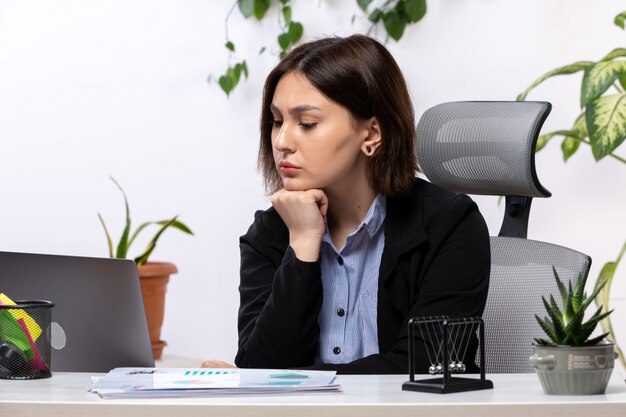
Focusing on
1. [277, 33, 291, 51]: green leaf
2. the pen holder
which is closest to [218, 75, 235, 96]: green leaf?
[277, 33, 291, 51]: green leaf

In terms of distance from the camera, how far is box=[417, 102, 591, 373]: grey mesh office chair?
5.85 ft

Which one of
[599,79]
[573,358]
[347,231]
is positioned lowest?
[573,358]

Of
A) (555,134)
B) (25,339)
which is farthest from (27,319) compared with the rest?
(555,134)

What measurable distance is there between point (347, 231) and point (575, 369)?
0.80 metres

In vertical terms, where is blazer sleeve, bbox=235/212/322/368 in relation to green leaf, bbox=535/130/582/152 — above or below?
below

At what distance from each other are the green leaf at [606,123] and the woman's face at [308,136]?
101 cm

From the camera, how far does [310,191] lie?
66.4 inches

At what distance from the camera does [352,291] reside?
1717mm

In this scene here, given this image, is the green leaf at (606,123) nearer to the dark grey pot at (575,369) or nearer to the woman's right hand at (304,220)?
the woman's right hand at (304,220)

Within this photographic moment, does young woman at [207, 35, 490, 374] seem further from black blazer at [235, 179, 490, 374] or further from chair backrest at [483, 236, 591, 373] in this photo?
chair backrest at [483, 236, 591, 373]

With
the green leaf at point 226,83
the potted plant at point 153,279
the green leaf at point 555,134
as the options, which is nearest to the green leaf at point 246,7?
the green leaf at point 226,83

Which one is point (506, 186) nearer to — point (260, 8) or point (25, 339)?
point (25, 339)

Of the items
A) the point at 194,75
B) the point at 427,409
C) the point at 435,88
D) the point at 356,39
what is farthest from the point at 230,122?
the point at 427,409

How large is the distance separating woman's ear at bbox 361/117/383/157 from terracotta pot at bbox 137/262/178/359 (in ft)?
4.26
